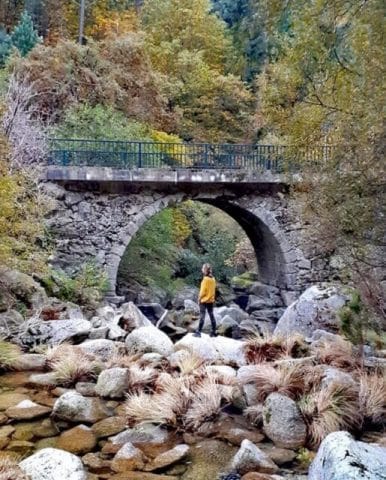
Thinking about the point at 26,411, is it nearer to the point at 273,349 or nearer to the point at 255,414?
the point at 255,414

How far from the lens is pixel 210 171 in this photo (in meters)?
13.9

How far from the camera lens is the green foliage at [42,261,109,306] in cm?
1096

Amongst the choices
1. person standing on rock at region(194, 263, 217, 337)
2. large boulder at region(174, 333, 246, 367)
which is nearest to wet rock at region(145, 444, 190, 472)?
large boulder at region(174, 333, 246, 367)

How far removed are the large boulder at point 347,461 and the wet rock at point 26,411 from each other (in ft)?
9.26

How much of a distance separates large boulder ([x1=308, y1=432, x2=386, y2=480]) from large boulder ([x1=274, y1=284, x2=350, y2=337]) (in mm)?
4999

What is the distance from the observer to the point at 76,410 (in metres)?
5.41

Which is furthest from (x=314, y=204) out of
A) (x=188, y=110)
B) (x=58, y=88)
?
(x=188, y=110)

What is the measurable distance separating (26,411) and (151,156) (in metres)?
9.65

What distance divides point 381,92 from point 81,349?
4784 millimetres

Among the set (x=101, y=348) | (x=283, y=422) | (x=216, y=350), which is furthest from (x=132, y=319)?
(x=283, y=422)

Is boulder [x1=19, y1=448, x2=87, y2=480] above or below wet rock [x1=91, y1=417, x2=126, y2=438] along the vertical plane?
above

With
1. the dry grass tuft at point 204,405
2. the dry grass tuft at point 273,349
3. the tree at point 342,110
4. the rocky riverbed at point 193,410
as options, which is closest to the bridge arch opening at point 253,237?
the rocky riverbed at point 193,410

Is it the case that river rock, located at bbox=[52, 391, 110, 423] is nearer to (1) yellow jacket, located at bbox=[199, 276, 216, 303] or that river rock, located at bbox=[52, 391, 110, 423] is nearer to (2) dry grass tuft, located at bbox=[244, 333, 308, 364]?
(2) dry grass tuft, located at bbox=[244, 333, 308, 364]

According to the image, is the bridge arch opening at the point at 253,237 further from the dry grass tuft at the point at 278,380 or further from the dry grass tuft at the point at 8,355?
the dry grass tuft at the point at 278,380
